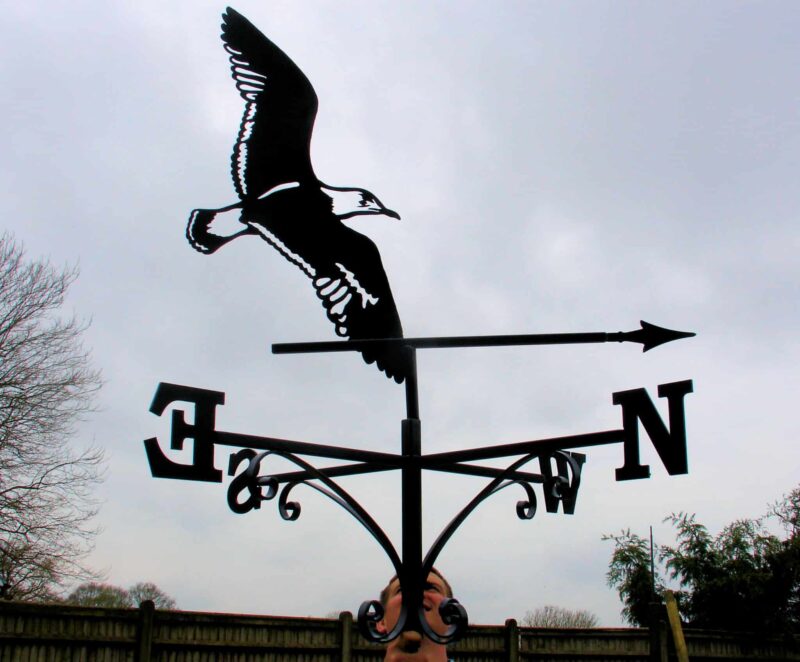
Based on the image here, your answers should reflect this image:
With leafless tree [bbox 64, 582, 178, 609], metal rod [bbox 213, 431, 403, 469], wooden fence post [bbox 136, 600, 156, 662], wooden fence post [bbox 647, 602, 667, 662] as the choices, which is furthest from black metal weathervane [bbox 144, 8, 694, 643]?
leafless tree [bbox 64, 582, 178, 609]

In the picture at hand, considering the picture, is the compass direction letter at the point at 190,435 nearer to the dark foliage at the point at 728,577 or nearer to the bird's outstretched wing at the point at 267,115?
the bird's outstretched wing at the point at 267,115

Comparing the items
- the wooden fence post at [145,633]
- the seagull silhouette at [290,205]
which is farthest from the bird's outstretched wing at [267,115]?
the wooden fence post at [145,633]

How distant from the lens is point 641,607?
33.0 feet

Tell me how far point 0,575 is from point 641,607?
25.5ft

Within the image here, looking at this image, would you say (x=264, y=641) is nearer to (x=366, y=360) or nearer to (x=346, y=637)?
(x=346, y=637)

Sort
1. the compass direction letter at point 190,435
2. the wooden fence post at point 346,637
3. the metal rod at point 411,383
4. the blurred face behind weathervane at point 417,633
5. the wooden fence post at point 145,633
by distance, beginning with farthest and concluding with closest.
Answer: the wooden fence post at point 346,637, the wooden fence post at point 145,633, the metal rod at point 411,383, the blurred face behind weathervane at point 417,633, the compass direction letter at point 190,435

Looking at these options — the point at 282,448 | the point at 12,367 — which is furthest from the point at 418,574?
the point at 12,367

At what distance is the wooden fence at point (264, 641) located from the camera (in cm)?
693

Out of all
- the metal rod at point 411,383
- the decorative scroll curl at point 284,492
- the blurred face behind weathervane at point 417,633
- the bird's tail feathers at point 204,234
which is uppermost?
the bird's tail feathers at point 204,234

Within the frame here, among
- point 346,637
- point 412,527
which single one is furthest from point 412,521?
point 346,637

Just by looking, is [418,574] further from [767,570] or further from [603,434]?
[767,570]

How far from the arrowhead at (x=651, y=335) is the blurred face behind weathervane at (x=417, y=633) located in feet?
3.38

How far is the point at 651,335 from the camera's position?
2.82 meters

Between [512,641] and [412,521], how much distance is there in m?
5.86
